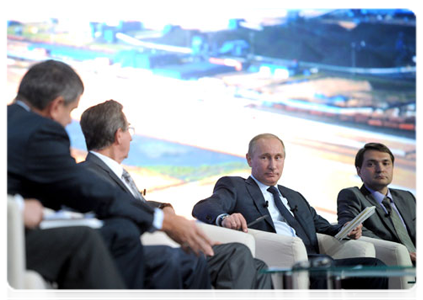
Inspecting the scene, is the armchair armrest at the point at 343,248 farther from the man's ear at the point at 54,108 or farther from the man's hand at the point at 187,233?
the man's ear at the point at 54,108

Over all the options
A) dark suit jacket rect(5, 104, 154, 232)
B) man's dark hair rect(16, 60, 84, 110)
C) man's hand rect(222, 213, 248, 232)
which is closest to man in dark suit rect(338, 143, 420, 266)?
man's hand rect(222, 213, 248, 232)

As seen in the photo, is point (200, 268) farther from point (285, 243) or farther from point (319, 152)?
point (319, 152)

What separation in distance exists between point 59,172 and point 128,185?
876 mm

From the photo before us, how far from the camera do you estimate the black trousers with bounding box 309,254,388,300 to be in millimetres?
4199

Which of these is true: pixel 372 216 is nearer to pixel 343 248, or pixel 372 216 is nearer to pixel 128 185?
pixel 343 248

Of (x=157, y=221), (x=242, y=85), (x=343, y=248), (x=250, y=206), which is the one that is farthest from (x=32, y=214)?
(x=242, y=85)

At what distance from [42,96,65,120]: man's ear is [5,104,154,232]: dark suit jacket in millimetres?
110

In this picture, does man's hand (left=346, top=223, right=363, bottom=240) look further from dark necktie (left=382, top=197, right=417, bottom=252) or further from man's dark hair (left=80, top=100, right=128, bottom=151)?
man's dark hair (left=80, top=100, right=128, bottom=151)

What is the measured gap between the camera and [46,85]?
3.07 metres

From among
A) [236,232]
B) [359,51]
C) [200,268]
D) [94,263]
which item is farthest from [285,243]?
[359,51]

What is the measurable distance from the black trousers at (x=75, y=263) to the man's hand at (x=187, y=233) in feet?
1.84

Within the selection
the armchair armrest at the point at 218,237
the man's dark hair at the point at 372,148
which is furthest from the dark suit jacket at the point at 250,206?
the man's dark hair at the point at 372,148

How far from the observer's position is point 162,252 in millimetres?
3322

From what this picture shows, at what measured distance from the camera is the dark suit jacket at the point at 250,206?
4.45m
